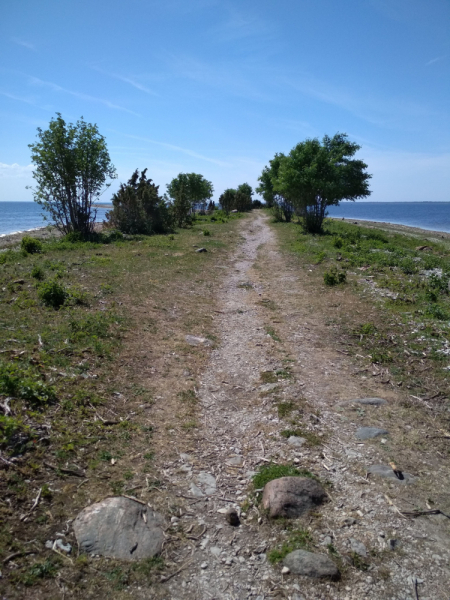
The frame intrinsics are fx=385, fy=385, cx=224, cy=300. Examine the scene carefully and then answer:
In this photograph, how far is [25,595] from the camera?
10.1 ft

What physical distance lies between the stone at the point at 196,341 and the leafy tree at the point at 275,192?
35025 mm

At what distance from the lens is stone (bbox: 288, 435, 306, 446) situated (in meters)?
5.39

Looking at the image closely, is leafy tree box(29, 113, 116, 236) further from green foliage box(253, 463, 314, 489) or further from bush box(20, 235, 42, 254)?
green foliage box(253, 463, 314, 489)

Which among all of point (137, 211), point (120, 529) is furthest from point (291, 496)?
point (137, 211)

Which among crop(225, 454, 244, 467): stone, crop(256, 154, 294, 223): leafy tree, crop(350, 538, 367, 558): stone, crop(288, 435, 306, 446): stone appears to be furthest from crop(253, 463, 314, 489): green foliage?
crop(256, 154, 294, 223): leafy tree

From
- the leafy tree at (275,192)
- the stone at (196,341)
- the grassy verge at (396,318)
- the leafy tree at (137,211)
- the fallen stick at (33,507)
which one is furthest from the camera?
the leafy tree at (275,192)

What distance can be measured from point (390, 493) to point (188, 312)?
307 inches

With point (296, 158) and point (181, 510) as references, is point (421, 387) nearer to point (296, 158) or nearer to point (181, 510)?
point (181, 510)

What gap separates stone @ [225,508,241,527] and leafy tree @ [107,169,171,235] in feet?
89.5

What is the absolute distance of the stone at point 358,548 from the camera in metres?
3.68

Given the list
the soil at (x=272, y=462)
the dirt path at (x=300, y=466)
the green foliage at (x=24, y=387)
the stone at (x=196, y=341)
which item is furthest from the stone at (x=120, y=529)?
the stone at (x=196, y=341)

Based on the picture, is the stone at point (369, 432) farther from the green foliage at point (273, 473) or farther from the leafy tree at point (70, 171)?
the leafy tree at point (70, 171)

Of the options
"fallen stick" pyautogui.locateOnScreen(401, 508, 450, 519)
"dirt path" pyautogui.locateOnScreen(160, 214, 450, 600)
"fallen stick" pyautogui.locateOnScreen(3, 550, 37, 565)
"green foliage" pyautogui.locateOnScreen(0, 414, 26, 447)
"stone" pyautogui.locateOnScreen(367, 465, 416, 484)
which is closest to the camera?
"fallen stick" pyautogui.locateOnScreen(3, 550, 37, 565)

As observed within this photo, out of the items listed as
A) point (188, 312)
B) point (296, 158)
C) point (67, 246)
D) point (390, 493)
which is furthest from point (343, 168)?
point (390, 493)
